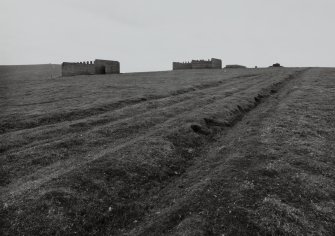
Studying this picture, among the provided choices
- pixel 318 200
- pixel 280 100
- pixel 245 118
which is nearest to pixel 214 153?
pixel 318 200

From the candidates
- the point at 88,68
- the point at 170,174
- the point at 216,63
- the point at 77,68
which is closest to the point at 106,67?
the point at 88,68

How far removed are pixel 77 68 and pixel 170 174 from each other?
312 feet

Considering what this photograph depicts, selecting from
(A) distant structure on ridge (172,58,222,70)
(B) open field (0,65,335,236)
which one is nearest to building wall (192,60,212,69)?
(A) distant structure on ridge (172,58,222,70)

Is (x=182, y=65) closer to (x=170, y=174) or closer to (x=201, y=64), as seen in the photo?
(x=201, y=64)

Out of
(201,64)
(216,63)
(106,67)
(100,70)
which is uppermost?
(216,63)

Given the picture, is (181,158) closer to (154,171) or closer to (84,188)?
(154,171)

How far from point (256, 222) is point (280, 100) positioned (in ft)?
110

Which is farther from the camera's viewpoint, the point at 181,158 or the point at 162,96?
the point at 162,96

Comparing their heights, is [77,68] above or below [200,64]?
below

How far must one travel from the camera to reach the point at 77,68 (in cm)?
10456

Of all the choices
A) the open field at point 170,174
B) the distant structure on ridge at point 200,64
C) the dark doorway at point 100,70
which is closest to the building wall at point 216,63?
the distant structure on ridge at point 200,64

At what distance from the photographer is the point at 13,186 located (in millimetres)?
16516

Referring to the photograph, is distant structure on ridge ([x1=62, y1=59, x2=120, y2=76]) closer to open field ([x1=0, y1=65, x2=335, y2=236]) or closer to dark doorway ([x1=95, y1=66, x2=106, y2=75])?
dark doorway ([x1=95, y1=66, x2=106, y2=75])

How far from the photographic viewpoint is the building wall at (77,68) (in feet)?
340
